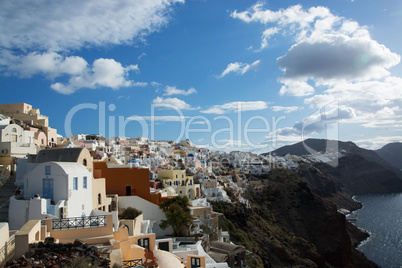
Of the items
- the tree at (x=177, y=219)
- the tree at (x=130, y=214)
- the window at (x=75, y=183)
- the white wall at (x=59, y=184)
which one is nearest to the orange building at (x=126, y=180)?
the tree at (x=177, y=219)

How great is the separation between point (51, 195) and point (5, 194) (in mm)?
4267

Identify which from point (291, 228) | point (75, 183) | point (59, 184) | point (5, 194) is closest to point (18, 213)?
point (59, 184)

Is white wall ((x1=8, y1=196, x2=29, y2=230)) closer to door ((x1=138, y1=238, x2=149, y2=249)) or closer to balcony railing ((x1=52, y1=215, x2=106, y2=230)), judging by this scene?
balcony railing ((x1=52, y1=215, x2=106, y2=230))

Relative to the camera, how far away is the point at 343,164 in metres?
164

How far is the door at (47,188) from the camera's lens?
15.3m

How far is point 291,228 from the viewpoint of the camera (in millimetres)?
60531

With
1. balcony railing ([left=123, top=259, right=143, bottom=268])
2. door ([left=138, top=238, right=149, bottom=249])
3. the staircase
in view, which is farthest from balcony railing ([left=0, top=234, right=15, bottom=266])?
the staircase

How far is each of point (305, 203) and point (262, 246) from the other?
27132mm

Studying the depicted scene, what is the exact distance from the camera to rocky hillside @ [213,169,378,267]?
43688mm

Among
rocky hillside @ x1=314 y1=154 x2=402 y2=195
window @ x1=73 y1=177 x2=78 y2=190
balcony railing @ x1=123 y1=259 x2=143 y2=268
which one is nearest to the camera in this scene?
balcony railing @ x1=123 y1=259 x2=143 y2=268

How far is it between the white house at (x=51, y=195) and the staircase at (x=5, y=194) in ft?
3.16

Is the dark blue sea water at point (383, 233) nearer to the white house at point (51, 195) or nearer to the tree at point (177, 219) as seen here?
the tree at point (177, 219)

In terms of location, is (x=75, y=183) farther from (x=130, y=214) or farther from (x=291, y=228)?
(x=291, y=228)

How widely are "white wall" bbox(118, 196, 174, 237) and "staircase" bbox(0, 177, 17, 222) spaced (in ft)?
22.3
